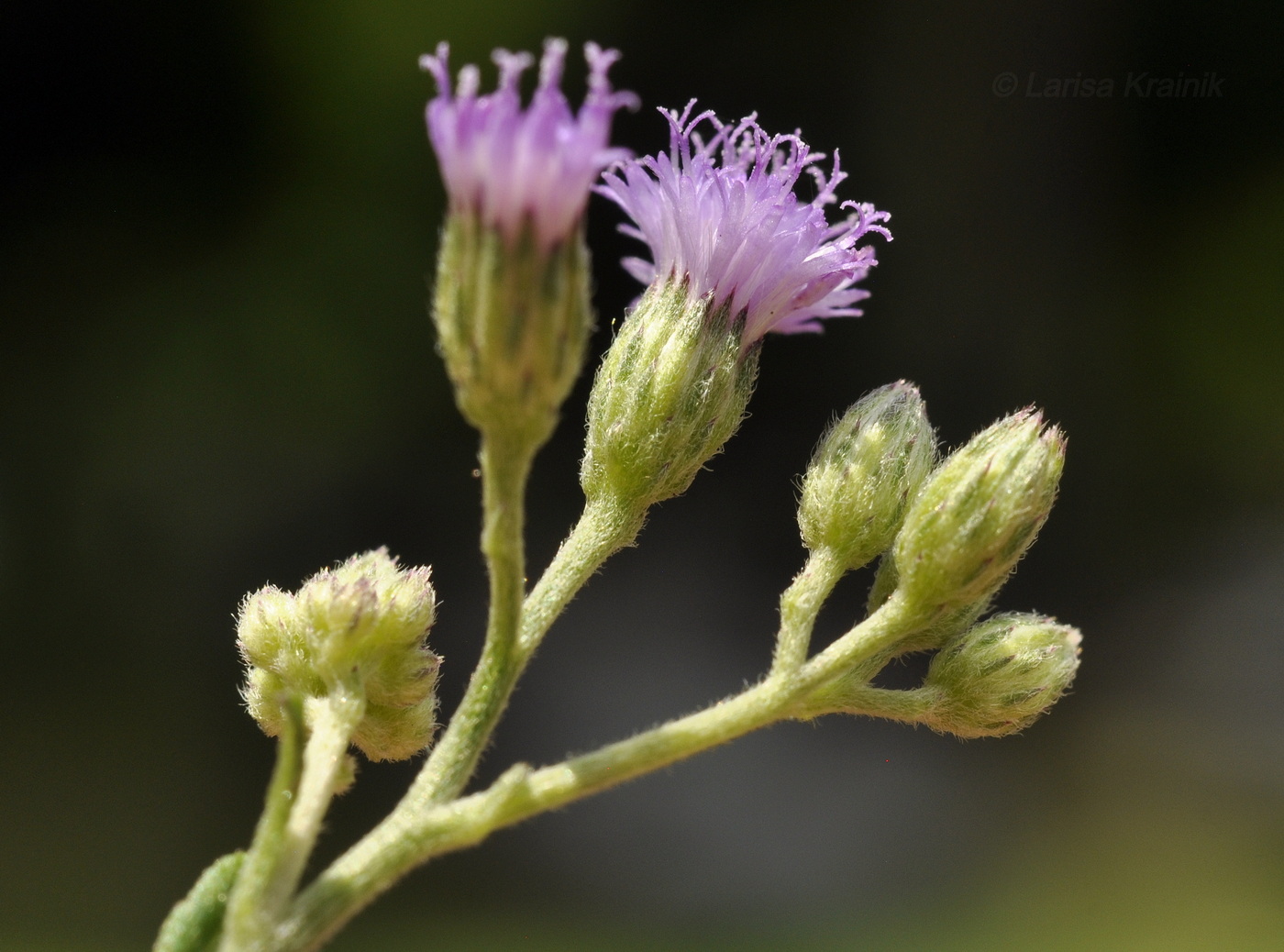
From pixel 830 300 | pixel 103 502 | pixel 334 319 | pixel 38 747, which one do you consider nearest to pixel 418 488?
pixel 334 319

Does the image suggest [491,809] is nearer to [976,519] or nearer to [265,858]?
[265,858]

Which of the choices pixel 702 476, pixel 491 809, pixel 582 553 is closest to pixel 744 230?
pixel 582 553

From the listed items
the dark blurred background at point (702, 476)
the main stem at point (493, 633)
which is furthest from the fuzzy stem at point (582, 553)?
the dark blurred background at point (702, 476)

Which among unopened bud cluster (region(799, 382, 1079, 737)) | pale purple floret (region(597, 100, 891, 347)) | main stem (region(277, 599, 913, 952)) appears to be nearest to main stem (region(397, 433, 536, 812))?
main stem (region(277, 599, 913, 952))

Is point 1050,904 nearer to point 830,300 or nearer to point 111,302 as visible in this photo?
point 830,300

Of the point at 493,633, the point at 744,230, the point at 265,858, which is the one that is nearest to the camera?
the point at 265,858

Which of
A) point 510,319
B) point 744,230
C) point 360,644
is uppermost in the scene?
point 744,230
